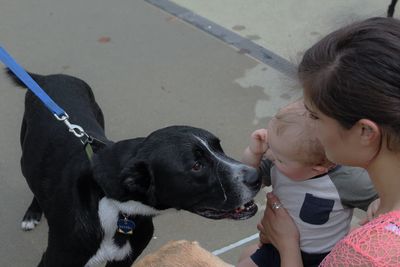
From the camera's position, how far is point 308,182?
2320mm

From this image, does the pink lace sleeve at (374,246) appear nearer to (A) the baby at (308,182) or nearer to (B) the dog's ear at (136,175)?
(A) the baby at (308,182)

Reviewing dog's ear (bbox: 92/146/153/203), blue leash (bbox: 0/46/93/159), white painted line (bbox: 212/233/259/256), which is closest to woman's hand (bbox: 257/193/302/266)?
dog's ear (bbox: 92/146/153/203)

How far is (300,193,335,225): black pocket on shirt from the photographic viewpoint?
230cm

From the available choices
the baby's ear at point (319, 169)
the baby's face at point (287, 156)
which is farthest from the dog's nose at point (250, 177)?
the baby's ear at point (319, 169)

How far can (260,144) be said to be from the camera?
2.38 metres

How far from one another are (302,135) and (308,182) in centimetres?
27

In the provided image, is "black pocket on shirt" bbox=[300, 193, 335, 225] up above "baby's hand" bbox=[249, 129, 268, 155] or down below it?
below

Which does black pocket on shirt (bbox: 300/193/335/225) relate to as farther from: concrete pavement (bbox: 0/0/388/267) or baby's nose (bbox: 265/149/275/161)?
concrete pavement (bbox: 0/0/388/267)

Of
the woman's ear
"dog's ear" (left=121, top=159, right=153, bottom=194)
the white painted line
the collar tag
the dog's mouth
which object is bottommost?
the white painted line

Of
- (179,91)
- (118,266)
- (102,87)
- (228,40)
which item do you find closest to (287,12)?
(228,40)

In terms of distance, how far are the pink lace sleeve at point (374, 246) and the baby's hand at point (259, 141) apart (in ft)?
2.76

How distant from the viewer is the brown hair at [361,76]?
1.49m

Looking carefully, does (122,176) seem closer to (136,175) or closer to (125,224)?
(136,175)

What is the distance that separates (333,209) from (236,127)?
2.35m
